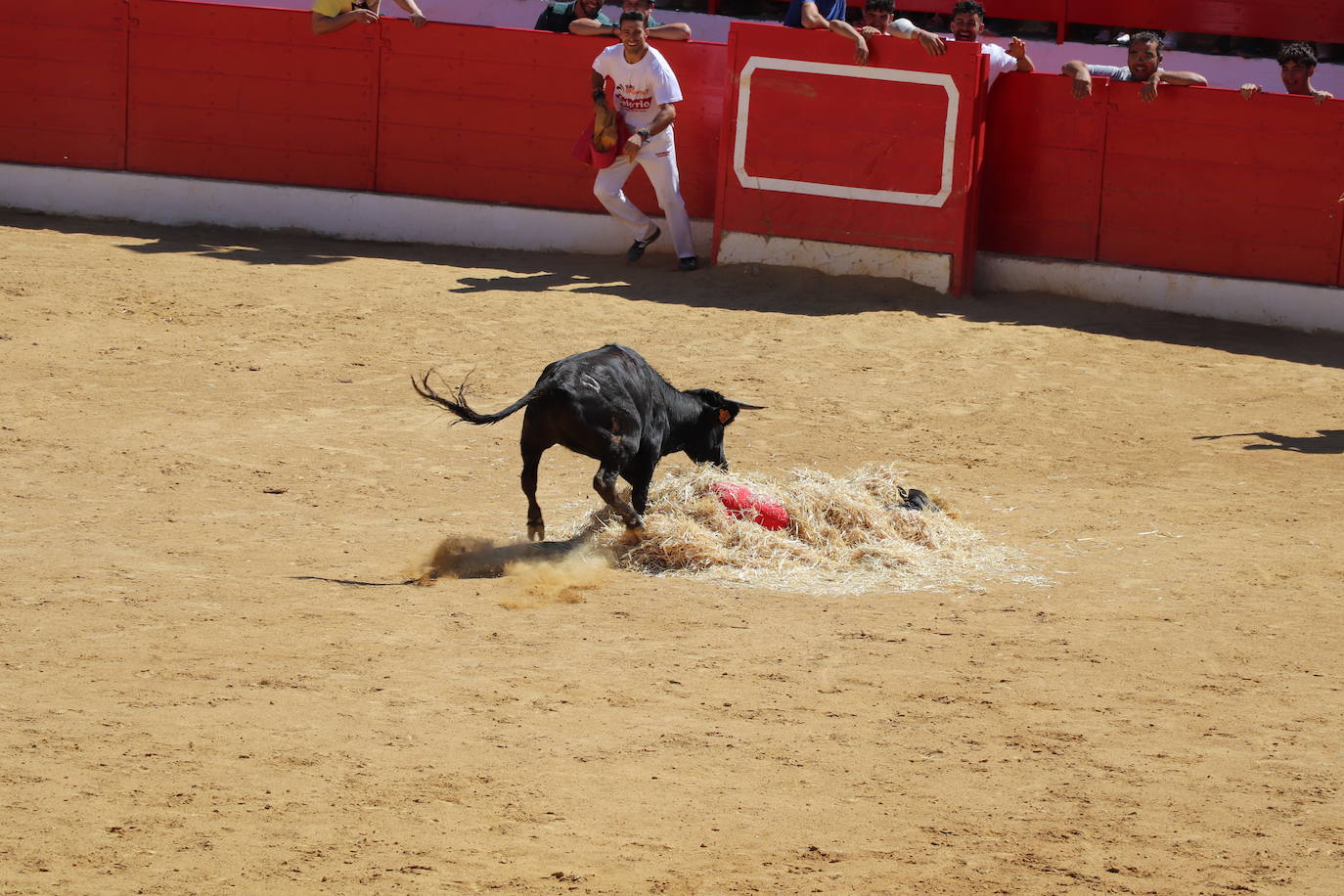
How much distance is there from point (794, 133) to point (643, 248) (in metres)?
1.39

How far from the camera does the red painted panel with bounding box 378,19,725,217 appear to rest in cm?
1179

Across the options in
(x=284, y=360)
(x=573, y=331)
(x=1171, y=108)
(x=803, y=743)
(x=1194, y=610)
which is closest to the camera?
(x=803, y=743)

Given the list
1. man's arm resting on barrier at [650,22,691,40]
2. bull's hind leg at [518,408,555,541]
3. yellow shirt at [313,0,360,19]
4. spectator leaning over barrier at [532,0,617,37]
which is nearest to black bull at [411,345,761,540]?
bull's hind leg at [518,408,555,541]

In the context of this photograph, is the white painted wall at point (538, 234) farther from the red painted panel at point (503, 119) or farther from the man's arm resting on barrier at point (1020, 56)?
the man's arm resting on barrier at point (1020, 56)

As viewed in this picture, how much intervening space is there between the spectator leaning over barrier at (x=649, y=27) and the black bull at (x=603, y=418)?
19.1 ft

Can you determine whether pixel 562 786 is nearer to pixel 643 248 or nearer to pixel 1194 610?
pixel 1194 610

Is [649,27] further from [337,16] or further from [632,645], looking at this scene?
[632,645]

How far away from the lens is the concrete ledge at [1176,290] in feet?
34.0

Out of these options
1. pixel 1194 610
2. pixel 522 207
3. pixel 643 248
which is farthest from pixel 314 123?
pixel 1194 610

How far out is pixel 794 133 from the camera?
1105cm

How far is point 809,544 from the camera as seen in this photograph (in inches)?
233

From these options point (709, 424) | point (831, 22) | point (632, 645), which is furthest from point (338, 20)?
point (632, 645)

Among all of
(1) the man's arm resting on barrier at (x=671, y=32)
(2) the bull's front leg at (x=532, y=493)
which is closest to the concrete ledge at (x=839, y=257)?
(1) the man's arm resting on barrier at (x=671, y=32)

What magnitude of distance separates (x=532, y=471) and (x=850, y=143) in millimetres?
5893
